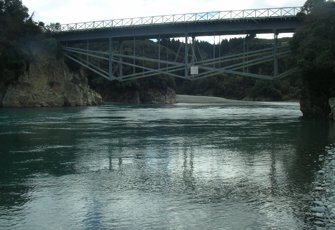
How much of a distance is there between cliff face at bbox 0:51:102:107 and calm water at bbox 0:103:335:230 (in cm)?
5641

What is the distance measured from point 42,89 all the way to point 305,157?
74.0 m

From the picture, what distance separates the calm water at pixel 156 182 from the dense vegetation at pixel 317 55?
17.7 meters

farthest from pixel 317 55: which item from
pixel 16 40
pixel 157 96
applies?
pixel 157 96

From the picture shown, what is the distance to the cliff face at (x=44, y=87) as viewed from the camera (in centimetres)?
8572

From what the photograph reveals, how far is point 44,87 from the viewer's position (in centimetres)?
9119

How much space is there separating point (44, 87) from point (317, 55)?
57975 millimetres

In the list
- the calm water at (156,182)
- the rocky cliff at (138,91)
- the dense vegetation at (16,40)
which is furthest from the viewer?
the rocky cliff at (138,91)

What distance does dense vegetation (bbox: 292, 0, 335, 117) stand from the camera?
47531mm

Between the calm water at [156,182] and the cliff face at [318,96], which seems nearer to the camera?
the calm water at [156,182]

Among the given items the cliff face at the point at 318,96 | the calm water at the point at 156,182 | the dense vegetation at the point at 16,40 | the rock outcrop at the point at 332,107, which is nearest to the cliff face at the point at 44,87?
the dense vegetation at the point at 16,40

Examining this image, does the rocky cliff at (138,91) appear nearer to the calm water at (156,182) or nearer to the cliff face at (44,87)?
the cliff face at (44,87)

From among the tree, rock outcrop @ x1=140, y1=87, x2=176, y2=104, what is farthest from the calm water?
rock outcrop @ x1=140, y1=87, x2=176, y2=104

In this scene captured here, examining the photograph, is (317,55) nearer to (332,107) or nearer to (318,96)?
(332,107)

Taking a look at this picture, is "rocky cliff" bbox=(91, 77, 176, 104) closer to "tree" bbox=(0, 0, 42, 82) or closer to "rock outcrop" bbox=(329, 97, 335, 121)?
"tree" bbox=(0, 0, 42, 82)
